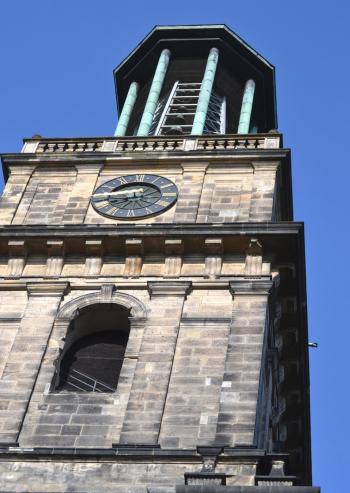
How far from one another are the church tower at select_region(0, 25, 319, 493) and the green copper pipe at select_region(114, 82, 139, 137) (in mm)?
1075

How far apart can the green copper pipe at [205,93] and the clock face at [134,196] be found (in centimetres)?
462

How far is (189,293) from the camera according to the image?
28.7 meters

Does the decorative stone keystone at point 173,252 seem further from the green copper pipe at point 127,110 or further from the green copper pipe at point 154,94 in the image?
the green copper pipe at point 127,110

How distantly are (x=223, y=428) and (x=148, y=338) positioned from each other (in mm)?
3372

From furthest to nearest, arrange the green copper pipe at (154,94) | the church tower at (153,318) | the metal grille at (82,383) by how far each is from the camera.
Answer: the green copper pipe at (154,94) → the metal grille at (82,383) → the church tower at (153,318)

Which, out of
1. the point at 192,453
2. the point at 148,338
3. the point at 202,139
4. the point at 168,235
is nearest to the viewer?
the point at 192,453

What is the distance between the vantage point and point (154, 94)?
136 feet

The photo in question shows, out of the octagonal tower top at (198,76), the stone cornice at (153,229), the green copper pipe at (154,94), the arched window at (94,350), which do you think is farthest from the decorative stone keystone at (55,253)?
the octagonal tower top at (198,76)

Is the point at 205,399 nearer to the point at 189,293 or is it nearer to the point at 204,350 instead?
Answer: the point at 204,350

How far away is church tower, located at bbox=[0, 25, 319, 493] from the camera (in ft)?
79.3

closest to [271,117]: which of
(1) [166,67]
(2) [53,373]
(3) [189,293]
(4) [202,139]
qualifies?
(1) [166,67]

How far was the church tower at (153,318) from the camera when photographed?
24.2 metres

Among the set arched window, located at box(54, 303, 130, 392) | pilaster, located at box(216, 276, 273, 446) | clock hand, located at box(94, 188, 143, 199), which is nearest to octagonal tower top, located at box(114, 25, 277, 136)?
clock hand, located at box(94, 188, 143, 199)

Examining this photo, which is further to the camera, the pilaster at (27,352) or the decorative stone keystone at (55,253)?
the decorative stone keystone at (55,253)
